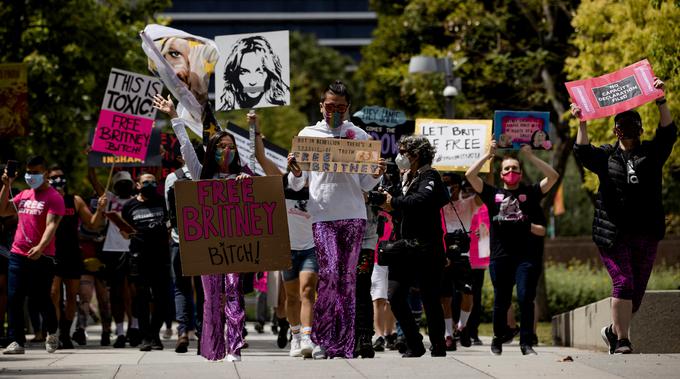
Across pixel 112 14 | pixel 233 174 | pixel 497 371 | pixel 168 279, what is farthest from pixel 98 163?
pixel 112 14

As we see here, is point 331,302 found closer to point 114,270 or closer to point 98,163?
point 114,270

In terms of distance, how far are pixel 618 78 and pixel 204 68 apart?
3.62 meters

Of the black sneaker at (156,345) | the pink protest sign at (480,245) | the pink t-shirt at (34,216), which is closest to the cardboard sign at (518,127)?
the pink protest sign at (480,245)

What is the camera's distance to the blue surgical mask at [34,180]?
13.3m

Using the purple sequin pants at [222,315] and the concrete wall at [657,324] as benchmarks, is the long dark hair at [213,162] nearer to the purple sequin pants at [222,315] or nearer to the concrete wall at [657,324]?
the purple sequin pants at [222,315]

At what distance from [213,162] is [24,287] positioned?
12.0ft

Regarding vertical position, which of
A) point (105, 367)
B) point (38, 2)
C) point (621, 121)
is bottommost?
point (105, 367)

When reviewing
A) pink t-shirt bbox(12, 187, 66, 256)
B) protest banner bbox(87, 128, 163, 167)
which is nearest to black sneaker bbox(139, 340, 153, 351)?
pink t-shirt bbox(12, 187, 66, 256)

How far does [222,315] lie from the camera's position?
34.6ft

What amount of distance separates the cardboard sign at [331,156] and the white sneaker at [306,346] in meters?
1.53

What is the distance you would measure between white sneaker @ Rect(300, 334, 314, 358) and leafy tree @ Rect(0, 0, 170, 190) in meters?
15.8

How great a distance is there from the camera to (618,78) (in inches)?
446

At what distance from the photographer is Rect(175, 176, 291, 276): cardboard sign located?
10.5 m

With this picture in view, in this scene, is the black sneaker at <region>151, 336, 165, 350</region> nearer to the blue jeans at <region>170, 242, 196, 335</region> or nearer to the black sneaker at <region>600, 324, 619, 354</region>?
the blue jeans at <region>170, 242, 196, 335</region>
